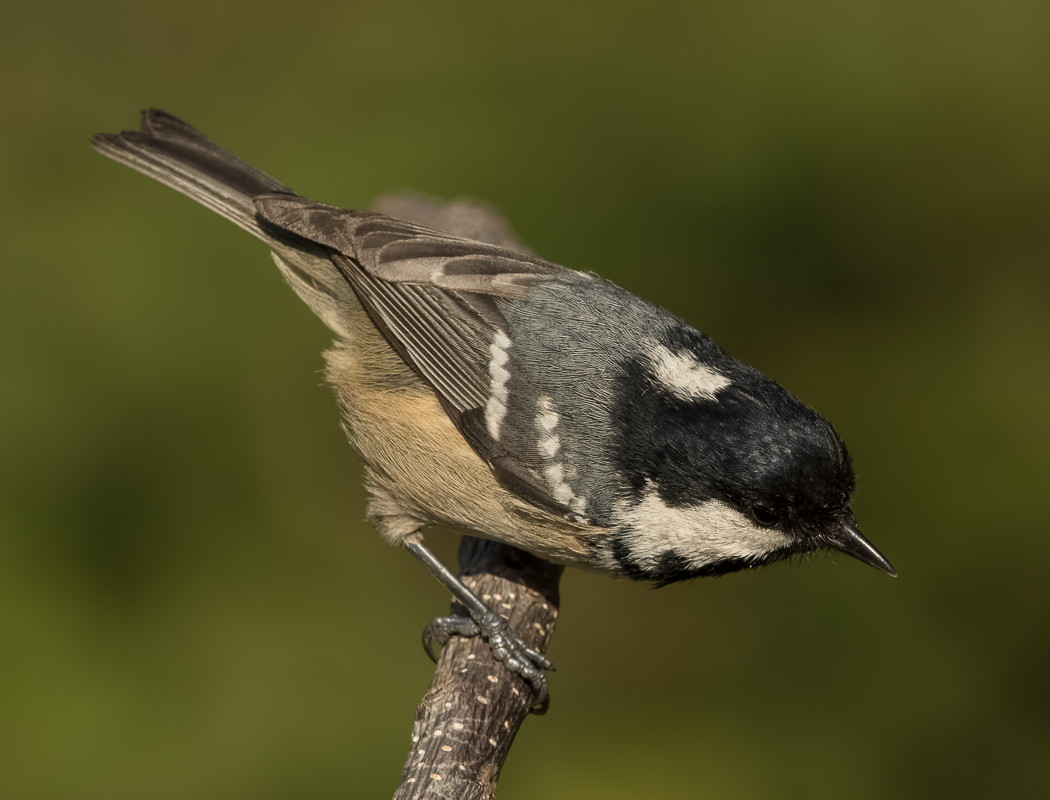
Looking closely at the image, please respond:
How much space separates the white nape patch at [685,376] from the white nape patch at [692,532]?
22 cm

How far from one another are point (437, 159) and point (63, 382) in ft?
4.73

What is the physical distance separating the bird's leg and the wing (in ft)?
1.31

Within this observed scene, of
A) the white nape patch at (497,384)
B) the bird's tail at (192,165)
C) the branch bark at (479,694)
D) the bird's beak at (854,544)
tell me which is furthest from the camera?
the bird's tail at (192,165)

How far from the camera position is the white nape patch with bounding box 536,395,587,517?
6.77ft

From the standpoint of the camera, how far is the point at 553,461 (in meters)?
2.10

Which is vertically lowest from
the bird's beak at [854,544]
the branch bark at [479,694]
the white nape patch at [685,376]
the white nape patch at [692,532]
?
the branch bark at [479,694]

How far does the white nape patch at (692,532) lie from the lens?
77.6 inches

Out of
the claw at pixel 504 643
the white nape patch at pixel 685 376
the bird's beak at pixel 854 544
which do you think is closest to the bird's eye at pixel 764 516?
the bird's beak at pixel 854 544

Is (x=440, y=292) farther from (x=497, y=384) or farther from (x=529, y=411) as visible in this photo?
(x=529, y=411)

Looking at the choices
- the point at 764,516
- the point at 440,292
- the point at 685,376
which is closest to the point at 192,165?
the point at 440,292

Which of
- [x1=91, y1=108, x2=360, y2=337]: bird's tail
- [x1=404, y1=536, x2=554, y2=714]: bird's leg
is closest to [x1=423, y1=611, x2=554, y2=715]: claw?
[x1=404, y1=536, x2=554, y2=714]: bird's leg

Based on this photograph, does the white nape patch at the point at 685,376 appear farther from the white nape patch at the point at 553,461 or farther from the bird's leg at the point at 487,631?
the bird's leg at the point at 487,631

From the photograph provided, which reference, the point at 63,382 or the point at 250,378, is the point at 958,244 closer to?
the point at 250,378

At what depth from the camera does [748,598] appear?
2.96 metres
